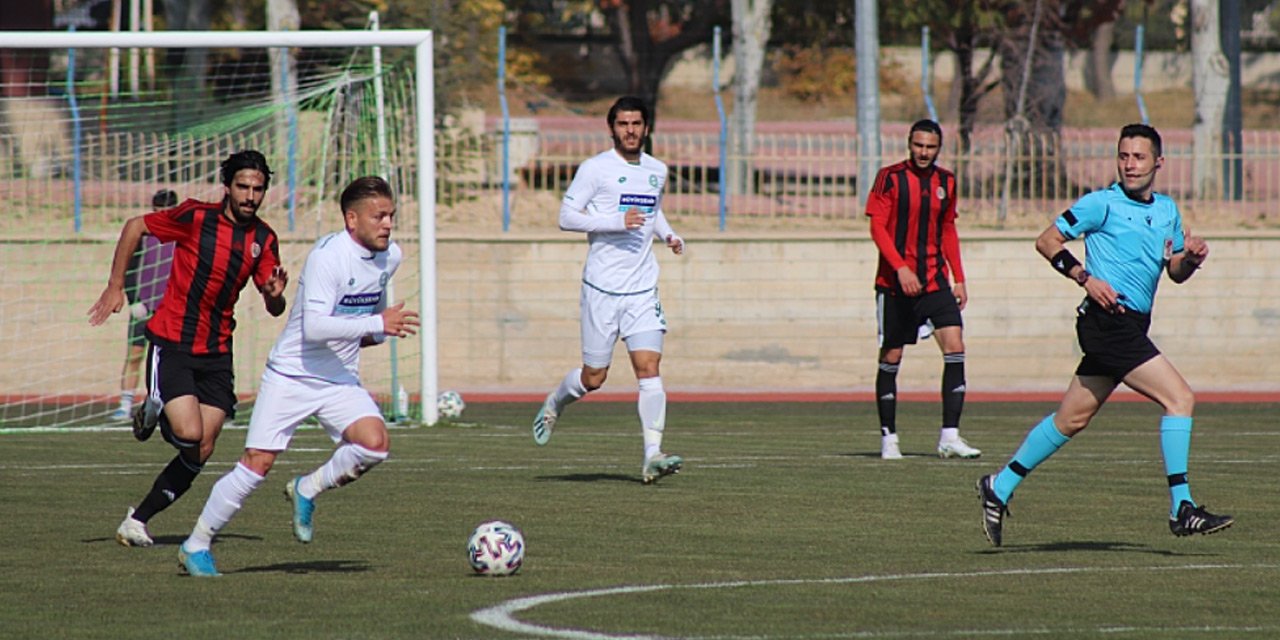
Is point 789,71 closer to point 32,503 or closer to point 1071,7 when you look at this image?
point 1071,7

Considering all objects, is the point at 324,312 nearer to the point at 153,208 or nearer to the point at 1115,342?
the point at 1115,342

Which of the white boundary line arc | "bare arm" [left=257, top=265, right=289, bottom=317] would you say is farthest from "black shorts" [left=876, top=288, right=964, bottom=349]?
"bare arm" [left=257, top=265, right=289, bottom=317]

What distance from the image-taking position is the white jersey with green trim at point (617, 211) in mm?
11781

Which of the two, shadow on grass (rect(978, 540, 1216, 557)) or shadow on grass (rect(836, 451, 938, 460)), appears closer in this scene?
shadow on grass (rect(978, 540, 1216, 557))

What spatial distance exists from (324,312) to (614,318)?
397 cm

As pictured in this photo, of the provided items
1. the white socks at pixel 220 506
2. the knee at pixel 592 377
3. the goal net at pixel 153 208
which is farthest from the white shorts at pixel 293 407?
the goal net at pixel 153 208

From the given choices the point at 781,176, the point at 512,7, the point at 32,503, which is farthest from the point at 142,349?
the point at 512,7

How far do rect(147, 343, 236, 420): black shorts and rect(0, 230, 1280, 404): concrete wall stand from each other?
13447 mm

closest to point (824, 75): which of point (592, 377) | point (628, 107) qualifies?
point (592, 377)

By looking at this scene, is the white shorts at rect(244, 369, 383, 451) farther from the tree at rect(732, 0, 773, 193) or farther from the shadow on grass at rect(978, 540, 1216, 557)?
→ the tree at rect(732, 0, 773, 193)

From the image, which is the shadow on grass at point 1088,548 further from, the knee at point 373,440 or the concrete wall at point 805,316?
the concrete wall at point 805,316

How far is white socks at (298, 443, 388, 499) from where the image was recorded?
825 centimetres

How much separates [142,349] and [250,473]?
10.7 m

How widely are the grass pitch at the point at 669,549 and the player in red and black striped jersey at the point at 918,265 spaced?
461mm
